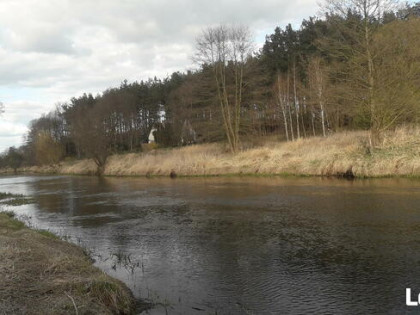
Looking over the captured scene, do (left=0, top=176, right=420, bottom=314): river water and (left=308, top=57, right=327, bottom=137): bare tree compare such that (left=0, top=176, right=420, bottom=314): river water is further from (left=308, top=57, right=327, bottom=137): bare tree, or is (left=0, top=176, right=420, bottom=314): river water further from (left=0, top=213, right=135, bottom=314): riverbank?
(left=308, top=57, right=327, bottom=137): bare tree

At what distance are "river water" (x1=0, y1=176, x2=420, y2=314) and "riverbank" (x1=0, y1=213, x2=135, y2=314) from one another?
783 mm

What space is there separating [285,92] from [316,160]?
75.5 feet

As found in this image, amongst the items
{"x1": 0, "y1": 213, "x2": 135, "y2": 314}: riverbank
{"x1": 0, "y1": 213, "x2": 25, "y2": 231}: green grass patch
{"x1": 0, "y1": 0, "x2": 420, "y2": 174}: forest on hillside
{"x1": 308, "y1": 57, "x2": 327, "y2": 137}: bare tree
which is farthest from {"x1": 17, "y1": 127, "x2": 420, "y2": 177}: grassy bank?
{"x1": 0, "y1": 213, "x2": 135, "y2": 314}: riverbank

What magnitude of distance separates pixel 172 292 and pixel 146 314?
1005 millimetres

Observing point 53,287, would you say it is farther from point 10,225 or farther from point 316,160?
point 316,160

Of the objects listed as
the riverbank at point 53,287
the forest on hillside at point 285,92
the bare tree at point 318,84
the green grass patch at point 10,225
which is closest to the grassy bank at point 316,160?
the forest on hillside at point 285,92

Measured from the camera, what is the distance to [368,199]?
1572cm

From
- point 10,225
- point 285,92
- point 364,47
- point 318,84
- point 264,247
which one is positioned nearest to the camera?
point 264,247

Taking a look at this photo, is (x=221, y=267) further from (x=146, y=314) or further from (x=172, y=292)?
(x=146, y=314)

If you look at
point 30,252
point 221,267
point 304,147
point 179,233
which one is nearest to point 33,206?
point 179,233

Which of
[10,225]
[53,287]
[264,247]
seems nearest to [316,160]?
[264,247]

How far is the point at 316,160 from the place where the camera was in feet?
85.9

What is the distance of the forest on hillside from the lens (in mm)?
25094

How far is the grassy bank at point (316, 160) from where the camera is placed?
875 inches
